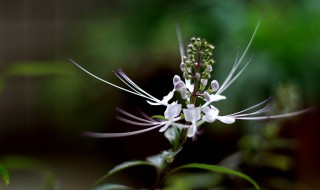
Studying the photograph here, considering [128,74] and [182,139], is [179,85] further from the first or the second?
[128,74]

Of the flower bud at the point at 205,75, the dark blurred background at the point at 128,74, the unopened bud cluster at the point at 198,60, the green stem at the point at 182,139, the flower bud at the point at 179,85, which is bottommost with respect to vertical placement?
the green stem at the point at 182,139

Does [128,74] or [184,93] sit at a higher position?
[128,74]

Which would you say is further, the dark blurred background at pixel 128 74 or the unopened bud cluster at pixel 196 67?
the dark blurred background at pixel 128 74

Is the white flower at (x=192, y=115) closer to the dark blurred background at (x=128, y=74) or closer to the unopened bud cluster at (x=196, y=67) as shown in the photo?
the unopened bud cluster at (x=196, y=67)

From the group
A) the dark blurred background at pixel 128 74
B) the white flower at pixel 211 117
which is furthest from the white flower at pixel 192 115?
Result: the dark blurred background at pixel 128 74

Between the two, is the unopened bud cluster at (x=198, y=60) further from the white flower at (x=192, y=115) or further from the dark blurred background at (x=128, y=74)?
the dark blurred background at (x=128, y=74)

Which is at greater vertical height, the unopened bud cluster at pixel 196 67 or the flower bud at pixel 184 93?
the unopened bud cluster at pixel 196 67

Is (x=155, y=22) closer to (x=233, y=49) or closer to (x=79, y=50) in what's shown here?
(x=79, y=50)

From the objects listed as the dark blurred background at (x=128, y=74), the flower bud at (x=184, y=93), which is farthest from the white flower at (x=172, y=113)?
the dark blurred background at (x=128, y=74)

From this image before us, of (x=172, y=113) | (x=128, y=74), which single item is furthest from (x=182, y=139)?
(x=128, y=74)
